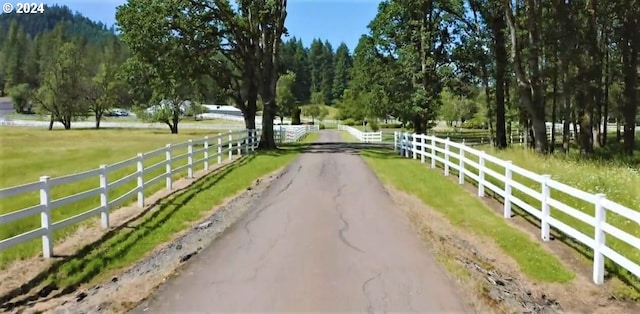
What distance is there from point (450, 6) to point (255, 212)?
2860 cm

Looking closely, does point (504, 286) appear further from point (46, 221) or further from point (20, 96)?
point (20, 96)

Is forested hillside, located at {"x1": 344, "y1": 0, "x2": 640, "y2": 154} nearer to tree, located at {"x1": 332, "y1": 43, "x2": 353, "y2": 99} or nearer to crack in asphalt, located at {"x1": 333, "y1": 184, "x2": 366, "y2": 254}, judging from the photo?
crack in asphalt, located at {"x1": 333, "y1": 184, "x2": 366, "y2": 254}

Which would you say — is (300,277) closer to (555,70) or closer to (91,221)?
(91,221)

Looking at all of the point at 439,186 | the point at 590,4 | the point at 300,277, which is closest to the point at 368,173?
the point at 439,186

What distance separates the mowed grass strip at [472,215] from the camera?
794cm

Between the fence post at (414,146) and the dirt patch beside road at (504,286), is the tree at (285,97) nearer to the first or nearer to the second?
the fence post at (414,146)

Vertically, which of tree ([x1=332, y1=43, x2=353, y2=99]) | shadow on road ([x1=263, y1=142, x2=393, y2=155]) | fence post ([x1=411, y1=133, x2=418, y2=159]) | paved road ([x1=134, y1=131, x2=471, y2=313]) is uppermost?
tree ([x1=332, y1=43, x2=353, y2=99])

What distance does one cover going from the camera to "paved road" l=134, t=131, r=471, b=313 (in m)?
6.12

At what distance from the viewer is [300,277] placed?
7016 millimetres

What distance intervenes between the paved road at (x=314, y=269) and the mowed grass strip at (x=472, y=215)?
1309 millimetres

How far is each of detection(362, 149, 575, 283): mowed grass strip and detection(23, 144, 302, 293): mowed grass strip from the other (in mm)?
4734

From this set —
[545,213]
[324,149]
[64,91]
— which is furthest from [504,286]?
[64,91]

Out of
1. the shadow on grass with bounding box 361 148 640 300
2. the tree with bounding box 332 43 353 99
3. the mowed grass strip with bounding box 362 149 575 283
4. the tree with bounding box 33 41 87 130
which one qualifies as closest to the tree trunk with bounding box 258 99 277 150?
the mowed grass strip with bounding box 362 149 575 283

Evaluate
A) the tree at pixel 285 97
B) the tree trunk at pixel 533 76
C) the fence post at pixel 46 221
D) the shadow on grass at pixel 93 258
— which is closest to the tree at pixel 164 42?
the tree trunk at pixel 533 76
